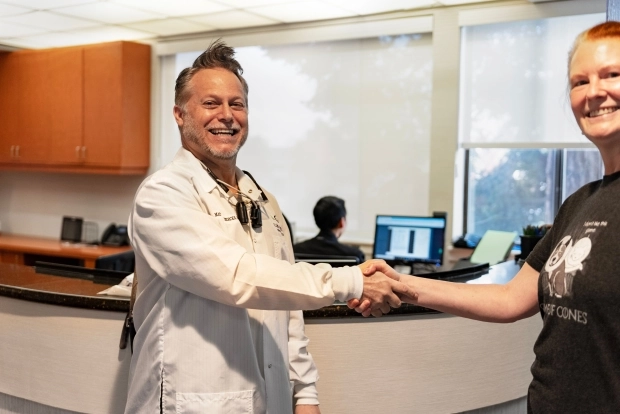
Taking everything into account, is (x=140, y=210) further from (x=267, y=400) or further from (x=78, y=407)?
(x=78, y=407)

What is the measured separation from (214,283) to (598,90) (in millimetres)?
888

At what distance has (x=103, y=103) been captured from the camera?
564 centimetres

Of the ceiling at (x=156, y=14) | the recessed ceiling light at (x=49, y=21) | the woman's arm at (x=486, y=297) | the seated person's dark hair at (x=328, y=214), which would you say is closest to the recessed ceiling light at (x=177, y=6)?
the ceiling at (x=156, y=14)

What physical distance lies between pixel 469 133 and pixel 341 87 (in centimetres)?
104

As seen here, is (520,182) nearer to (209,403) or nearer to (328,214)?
(328,214)

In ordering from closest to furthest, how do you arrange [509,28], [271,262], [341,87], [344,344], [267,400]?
[271,262]
[267,400]
[344,344]
[509,28]
[341,87]

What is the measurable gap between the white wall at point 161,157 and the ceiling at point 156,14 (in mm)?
95

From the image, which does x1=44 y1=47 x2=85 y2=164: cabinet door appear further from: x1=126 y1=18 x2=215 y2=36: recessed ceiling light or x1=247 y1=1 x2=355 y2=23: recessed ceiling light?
x1=247 y1=1 x2=355 y2=23: recessed ceiling light

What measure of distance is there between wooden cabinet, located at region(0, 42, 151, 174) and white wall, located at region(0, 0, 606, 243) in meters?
0.21

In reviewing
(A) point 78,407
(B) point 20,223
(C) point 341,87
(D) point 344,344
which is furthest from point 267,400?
(B) point 20,223

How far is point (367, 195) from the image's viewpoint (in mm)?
4984

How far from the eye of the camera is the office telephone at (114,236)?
5730 mm

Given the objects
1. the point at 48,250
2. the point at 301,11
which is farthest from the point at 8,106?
the point at 301,11

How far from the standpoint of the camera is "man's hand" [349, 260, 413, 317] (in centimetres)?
184
